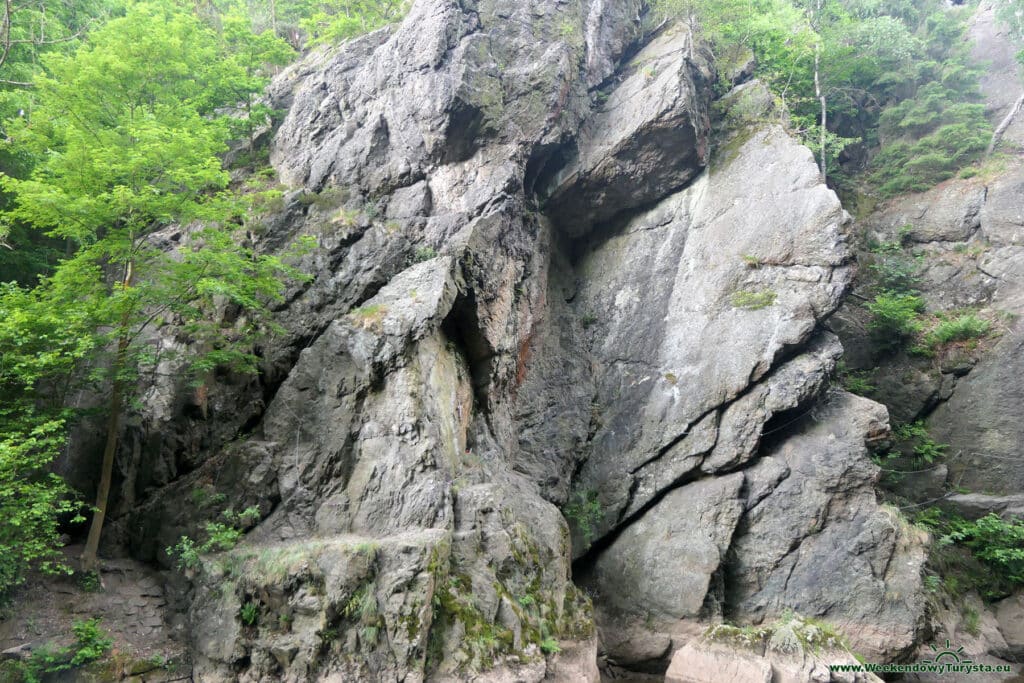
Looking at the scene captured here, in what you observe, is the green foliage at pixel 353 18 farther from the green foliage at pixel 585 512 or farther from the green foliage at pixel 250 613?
the green foliage at pixel 250 613

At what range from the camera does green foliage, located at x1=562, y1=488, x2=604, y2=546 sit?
12.2m

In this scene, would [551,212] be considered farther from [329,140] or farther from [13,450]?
[13,450]

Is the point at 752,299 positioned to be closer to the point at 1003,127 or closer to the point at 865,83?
the point at 1003,127

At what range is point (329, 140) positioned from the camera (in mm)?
14562

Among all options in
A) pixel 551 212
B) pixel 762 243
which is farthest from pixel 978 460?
pixel 551 212

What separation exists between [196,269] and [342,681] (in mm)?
6901

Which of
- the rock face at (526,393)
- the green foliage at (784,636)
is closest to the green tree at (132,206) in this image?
the rock face at (526,393)

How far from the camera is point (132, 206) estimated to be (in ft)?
28.6

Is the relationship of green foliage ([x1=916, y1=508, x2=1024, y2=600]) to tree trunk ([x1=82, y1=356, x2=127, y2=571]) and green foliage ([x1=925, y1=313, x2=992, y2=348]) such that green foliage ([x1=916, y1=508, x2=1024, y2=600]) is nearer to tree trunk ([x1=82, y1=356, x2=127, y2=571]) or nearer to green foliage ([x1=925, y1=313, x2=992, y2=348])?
green foliage ([x1=925, y1=313, x2=992, y2=348])

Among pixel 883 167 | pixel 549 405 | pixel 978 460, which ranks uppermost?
pixel 883 167

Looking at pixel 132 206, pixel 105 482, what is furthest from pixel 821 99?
pixel 105 482

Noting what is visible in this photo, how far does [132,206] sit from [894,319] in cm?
1728

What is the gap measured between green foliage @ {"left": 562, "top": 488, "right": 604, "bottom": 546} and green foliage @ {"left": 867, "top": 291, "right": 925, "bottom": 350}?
30.1 feet

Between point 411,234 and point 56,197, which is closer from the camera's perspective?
point 56,197
